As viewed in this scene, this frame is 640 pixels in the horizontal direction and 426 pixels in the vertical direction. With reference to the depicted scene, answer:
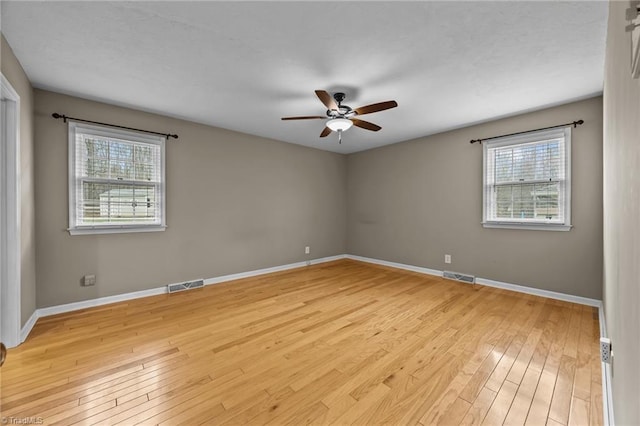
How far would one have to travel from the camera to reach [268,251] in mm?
4934

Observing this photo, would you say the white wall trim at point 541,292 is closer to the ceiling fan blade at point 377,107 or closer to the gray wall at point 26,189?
the ceiling fan blade at point 377,107

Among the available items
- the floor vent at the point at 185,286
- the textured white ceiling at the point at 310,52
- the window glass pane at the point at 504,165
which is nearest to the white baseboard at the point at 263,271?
the floor vent at the point at 185,286

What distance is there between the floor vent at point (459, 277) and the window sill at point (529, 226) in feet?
2.80

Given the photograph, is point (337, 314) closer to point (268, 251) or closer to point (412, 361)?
point (412, 361)

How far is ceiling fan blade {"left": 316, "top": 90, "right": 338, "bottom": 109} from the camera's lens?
2.46 metres

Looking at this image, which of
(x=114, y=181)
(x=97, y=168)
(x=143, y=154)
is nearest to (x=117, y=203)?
(x=114, y=181)

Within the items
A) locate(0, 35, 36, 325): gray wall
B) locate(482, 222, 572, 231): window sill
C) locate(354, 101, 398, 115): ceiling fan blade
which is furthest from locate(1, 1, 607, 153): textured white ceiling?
locate(482, 222, 572, 231): window sill

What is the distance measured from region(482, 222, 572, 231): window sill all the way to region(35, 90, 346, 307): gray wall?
310 cm

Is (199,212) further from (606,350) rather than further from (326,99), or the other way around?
(606,350)

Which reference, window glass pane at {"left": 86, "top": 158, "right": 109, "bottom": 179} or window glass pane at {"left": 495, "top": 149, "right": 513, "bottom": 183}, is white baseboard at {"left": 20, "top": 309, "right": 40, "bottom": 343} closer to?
window glass pane at {"left": 86, "top": 158, "right": 109, "bottom": 179}

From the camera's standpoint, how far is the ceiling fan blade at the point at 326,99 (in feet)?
8.06

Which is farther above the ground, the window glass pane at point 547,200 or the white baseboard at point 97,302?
the window glass pane at point 547,200

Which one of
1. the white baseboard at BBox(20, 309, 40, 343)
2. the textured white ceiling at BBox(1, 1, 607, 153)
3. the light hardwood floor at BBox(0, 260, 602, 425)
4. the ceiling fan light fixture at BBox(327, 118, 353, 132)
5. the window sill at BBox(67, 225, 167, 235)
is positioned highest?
the textured white ceiling at BBox(1, 1, 607, 153)

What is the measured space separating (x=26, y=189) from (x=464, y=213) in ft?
18.1
